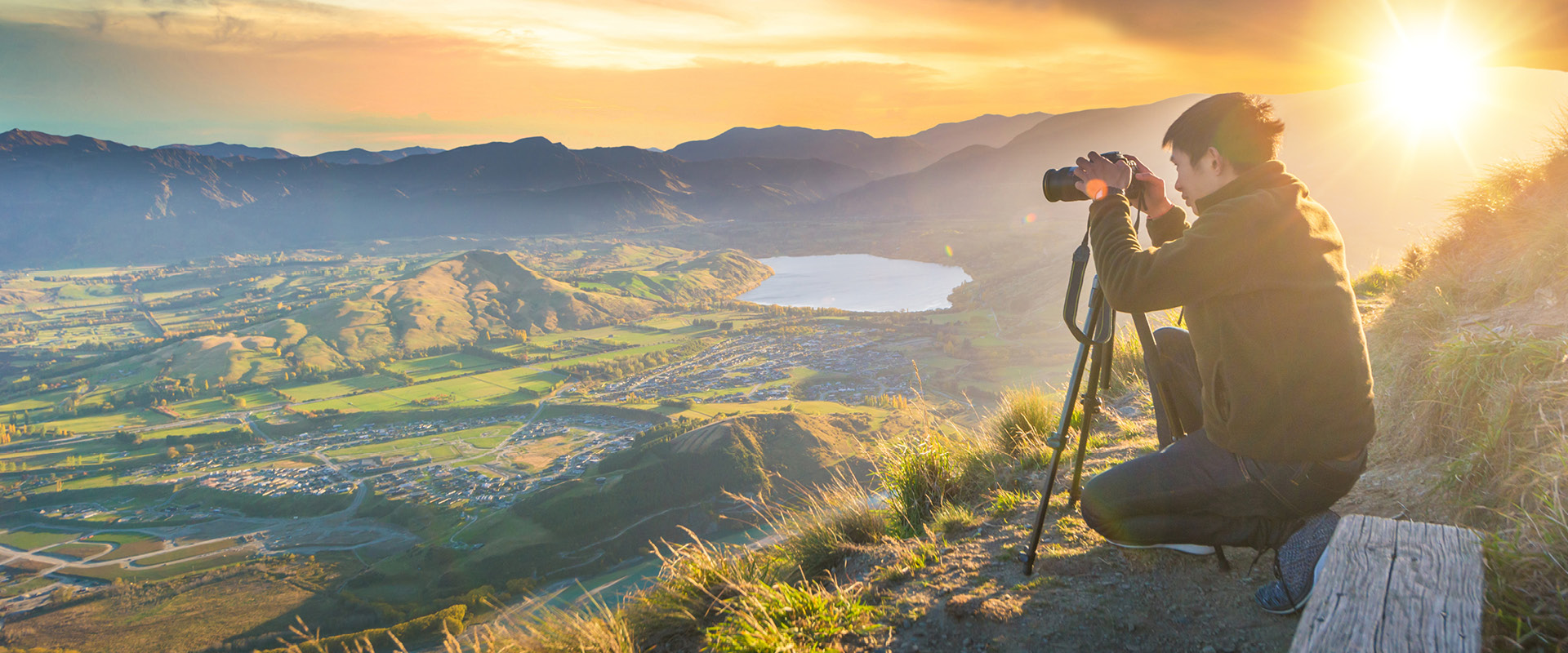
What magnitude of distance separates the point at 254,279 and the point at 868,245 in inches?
5963

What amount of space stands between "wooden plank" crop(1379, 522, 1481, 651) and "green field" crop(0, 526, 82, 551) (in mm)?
67063

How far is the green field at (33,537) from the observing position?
4359 centimetres

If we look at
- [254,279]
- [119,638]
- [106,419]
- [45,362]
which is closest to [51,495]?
A: [106,419]

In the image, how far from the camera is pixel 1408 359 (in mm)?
3787

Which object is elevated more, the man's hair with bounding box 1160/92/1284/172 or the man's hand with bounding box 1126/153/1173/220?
the man's hair with bounding box 1160/92/1284/172

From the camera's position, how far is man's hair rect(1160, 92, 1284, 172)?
2.18 meters

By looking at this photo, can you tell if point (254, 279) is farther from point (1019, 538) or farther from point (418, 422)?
point (1019, 538)

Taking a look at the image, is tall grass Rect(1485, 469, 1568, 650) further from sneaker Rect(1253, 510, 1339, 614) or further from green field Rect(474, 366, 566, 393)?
green field Rect(474, 366, 566, 393)

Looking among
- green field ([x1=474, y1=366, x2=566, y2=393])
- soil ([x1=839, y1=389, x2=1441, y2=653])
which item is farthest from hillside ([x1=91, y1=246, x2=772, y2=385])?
soil ([x1=839, y1=389, x2=1441, y2=653])

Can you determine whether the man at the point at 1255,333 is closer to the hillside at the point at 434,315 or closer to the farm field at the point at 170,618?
the farm field at the point at 170,618

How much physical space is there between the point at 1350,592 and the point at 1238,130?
1.48m

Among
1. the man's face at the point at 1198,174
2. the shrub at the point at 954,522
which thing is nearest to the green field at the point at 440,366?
the shrub at the point at 954,522

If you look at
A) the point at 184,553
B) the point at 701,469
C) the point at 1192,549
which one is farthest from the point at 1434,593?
the point at 184,553

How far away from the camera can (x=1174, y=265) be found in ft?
6.86
